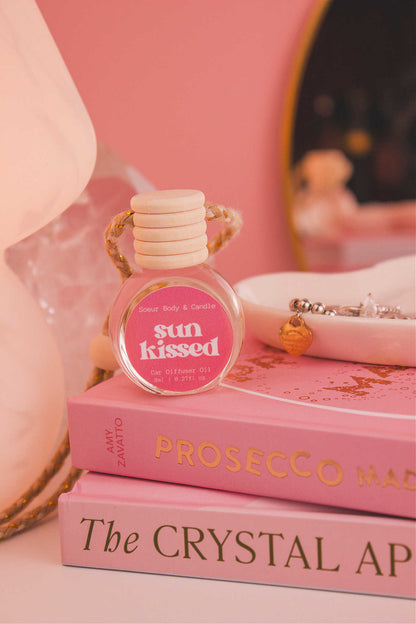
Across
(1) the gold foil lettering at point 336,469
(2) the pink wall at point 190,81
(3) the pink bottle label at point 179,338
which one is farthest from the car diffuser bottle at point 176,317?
(2) the pink wall at point 190,81

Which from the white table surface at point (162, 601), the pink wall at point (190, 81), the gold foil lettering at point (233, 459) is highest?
the pink wall at point (190, 81)

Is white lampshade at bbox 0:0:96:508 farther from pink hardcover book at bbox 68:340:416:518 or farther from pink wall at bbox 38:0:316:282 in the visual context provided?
pink wall at bbox 38:0:316:282

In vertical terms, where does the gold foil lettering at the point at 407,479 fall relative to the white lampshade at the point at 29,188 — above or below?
below

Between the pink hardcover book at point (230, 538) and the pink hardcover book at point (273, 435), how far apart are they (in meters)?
0.01

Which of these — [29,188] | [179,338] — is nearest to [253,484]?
[179,338]

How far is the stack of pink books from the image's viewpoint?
Result: 1.43 feet

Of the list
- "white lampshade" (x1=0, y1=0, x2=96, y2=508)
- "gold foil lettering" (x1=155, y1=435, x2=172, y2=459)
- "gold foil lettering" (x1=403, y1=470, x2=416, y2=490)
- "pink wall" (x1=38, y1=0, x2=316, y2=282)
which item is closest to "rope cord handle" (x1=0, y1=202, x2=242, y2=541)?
"white lampshade" (x1=0, y1=0, x2=96, y2=508)

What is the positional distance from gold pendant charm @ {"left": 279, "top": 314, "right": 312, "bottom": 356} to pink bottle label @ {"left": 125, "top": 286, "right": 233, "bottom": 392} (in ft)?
0.25

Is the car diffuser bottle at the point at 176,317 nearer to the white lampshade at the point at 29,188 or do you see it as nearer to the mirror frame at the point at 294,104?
the white lampshade at the point at 29,188

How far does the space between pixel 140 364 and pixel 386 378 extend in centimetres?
19

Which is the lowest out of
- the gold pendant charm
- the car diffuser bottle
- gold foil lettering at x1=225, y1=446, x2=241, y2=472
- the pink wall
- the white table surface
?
the white table surface

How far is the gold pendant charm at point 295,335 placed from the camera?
22.0 inches

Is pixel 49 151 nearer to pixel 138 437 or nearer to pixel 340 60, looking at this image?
pixel 138 437

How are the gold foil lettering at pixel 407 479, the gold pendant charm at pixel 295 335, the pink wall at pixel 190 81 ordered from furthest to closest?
the pink wall at pixel 190 81, the gold pendant charm at pixel 295 335, the gold foil lettering at pixel 407 479
